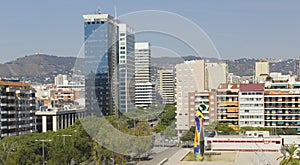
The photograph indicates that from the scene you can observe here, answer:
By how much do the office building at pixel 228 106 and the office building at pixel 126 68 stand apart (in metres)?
7.03

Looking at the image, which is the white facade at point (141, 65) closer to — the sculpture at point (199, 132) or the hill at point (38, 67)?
the sculpture at point (199, 132)

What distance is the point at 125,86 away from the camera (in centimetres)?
2673

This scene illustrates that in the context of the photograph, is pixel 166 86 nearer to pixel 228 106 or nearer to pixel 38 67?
pixel 228 106

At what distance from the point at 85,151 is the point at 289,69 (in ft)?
230

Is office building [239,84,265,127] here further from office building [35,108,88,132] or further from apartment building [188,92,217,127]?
office building [35,108,88,132]

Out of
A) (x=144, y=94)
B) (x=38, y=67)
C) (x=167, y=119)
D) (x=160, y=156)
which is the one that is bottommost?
(x=160, y=156)

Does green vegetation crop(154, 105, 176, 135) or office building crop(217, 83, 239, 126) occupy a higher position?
office building crop(217, 83, 239, 126)

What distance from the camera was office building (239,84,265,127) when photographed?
64.2ft

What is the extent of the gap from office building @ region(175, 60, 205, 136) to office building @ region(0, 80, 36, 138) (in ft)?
19.3

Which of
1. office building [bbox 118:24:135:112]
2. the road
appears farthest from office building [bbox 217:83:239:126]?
office building [bbox 118:24:135:112]

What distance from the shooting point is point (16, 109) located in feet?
55.8

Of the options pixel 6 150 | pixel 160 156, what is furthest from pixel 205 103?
pixel 6 150

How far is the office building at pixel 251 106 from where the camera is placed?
19.6m

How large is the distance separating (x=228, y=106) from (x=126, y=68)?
819 centimetres
